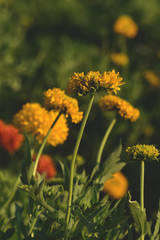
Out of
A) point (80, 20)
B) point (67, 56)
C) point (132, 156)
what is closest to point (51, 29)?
point (80, 20)

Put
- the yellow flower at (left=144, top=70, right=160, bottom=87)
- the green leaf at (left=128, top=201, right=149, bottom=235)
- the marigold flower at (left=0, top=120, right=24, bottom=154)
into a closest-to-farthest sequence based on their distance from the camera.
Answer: the green leaf at (left=128, top=201, right=149, bottom=235) → the marigold flower at (left=0, top=120, right=24, bottom=154) → the yellow flower at (left=144, top=70, right=160, bottom=87)

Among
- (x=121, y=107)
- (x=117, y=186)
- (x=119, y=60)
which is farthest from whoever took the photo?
(x=119, y=60)

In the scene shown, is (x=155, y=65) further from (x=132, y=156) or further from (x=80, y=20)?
(x=132, y=156)

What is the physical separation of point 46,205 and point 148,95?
283 centimetres

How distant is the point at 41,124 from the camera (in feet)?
3.81

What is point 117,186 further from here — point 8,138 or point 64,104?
point 64,104

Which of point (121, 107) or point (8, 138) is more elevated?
point (121, 107)

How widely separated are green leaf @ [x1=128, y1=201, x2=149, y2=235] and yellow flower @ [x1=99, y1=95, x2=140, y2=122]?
1.37ft

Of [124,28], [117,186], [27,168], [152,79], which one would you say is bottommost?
[27,168]

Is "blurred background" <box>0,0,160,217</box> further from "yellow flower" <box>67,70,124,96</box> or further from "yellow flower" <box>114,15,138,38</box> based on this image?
"yellow flower" <box>67,70,124,96</box>

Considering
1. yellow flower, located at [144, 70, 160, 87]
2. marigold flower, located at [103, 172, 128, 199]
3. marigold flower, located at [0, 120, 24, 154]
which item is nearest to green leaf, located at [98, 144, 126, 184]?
marigold flower, located at [0, 120, 24, 154]

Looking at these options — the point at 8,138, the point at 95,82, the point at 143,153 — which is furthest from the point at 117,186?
the point at 95,82

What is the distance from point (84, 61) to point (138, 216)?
2.87 metres

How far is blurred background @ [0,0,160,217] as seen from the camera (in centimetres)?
281
